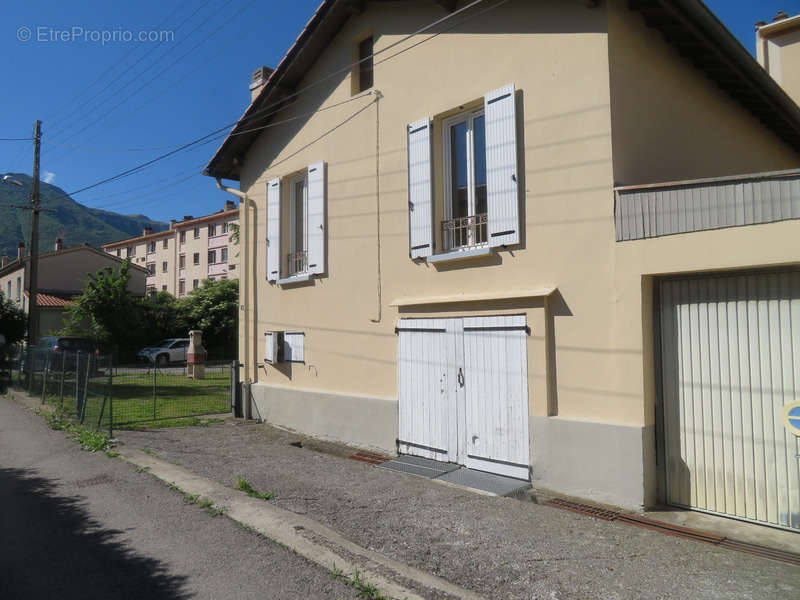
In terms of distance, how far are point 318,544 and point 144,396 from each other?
13.1 meters

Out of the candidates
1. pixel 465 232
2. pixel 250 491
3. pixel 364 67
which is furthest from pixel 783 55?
pixel 250 491

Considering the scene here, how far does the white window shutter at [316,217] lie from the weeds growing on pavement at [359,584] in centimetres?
615

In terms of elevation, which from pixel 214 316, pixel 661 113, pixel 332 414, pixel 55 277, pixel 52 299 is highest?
pixel 55 277

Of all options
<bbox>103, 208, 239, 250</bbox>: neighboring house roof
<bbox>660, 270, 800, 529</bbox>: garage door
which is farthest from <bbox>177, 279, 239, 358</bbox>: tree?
<bbox>660, 270, 800, 529</bbox>: garage door

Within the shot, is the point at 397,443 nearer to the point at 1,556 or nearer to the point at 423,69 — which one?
the point at 1,556

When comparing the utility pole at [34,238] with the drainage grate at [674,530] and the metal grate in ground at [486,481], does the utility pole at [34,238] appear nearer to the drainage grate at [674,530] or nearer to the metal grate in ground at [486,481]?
the metal grate in ground at [486,481]

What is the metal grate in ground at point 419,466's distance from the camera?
7340mm

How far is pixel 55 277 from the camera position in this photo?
3875 cm

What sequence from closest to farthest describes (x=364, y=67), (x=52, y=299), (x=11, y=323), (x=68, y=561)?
(x=68, y=561), (x=364, y=67), (x=11, y=323), (x=52, y=299)

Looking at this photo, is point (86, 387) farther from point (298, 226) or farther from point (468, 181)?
point (468, 181)

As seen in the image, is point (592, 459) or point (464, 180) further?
point (464, 180)

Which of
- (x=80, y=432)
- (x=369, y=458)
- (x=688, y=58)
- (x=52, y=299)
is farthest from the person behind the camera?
(x=52, y=299)

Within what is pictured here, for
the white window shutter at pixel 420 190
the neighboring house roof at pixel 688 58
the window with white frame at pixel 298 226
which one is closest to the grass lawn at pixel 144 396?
the window with white frame at pixel 298 226

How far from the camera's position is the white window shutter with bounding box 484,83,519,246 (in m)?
6.91
